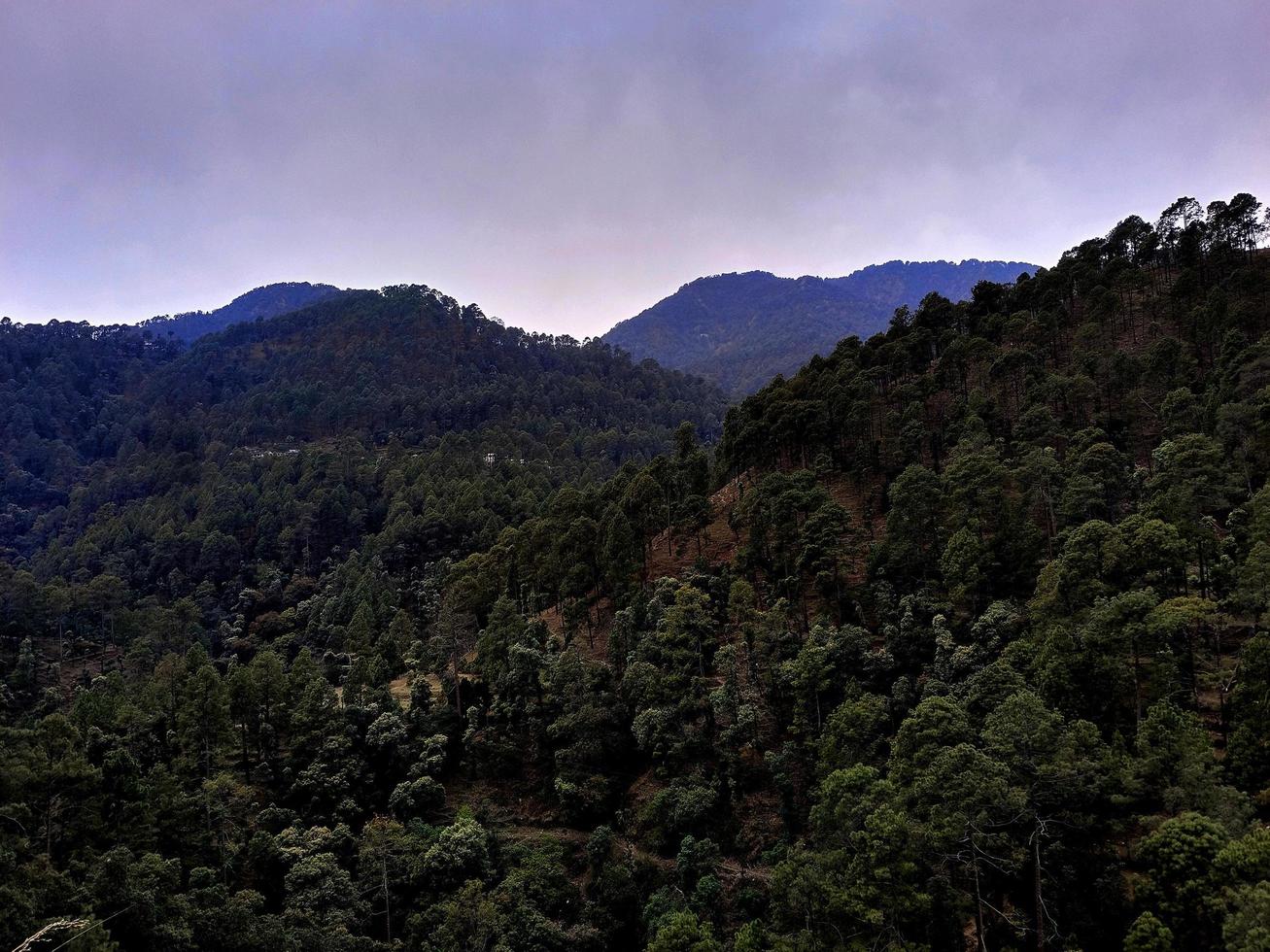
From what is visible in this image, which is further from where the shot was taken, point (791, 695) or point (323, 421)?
point (323, 421)

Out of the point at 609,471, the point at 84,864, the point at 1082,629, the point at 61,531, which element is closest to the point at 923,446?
the point at 1082,629

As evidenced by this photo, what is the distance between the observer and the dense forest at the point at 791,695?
1923 centimetres

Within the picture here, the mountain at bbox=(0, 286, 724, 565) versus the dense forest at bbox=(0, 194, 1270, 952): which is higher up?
the mountain at bbox=(0, 286, 724, 565)

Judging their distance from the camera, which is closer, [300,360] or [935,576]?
[935,576]

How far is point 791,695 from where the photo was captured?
103 ft

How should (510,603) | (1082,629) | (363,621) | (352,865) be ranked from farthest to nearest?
(363,621) < (510,603) < (352,865) < (1082,629)

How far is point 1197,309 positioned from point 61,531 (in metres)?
136

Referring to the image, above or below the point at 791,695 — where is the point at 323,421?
above

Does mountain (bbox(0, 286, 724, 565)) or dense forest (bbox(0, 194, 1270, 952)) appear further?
A: mountain (bbox(0, 286, 724, 565))

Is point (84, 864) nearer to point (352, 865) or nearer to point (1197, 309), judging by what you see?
point (352, 865)

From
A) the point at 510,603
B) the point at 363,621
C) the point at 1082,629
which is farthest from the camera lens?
the point at 363,621

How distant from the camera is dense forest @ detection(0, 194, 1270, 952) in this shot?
19.2 metres

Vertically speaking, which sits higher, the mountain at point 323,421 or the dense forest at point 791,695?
the mountain at point 323,421

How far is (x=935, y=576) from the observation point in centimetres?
3391
